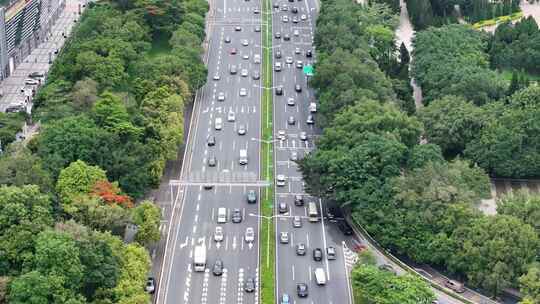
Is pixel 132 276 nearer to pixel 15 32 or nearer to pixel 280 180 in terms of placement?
pixel 280 180

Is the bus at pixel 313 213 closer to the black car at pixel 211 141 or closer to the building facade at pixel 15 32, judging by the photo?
the black car at pixel 211 141

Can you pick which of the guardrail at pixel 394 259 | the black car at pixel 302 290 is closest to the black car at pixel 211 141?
the guardrail at pixel 394 259

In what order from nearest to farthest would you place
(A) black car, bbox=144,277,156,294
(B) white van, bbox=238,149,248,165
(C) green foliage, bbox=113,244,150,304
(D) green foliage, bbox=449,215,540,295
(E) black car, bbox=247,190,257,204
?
(C) green foliage, bbox=113,244,150,304 < (D) green foliage, bbox=449,215,540,295 < (A) black car, bbox=144,277,156,294 < (E) black car, bbox=247,190,257,204 < (B) white van, bbox=238,149,248,165

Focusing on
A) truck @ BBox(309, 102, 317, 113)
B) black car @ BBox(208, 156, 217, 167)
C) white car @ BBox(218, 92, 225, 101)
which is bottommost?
black car @ BBox(208, 156, 217, 167)

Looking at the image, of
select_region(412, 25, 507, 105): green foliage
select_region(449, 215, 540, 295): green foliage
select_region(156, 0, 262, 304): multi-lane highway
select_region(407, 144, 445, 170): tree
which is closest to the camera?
select_region(449, 215, 540, 295): green foliage

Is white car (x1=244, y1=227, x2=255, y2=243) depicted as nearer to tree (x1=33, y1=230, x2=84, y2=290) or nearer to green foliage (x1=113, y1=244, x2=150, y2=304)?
green foliage (x1=113, y1=244, x2=150, y2=304)

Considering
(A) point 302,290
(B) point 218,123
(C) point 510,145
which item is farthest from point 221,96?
(A) point 302,290

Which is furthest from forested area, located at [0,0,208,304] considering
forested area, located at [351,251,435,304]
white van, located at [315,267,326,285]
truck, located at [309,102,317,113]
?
forested area, located at [351,251,435,304]

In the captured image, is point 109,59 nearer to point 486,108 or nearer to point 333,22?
point 333,22
